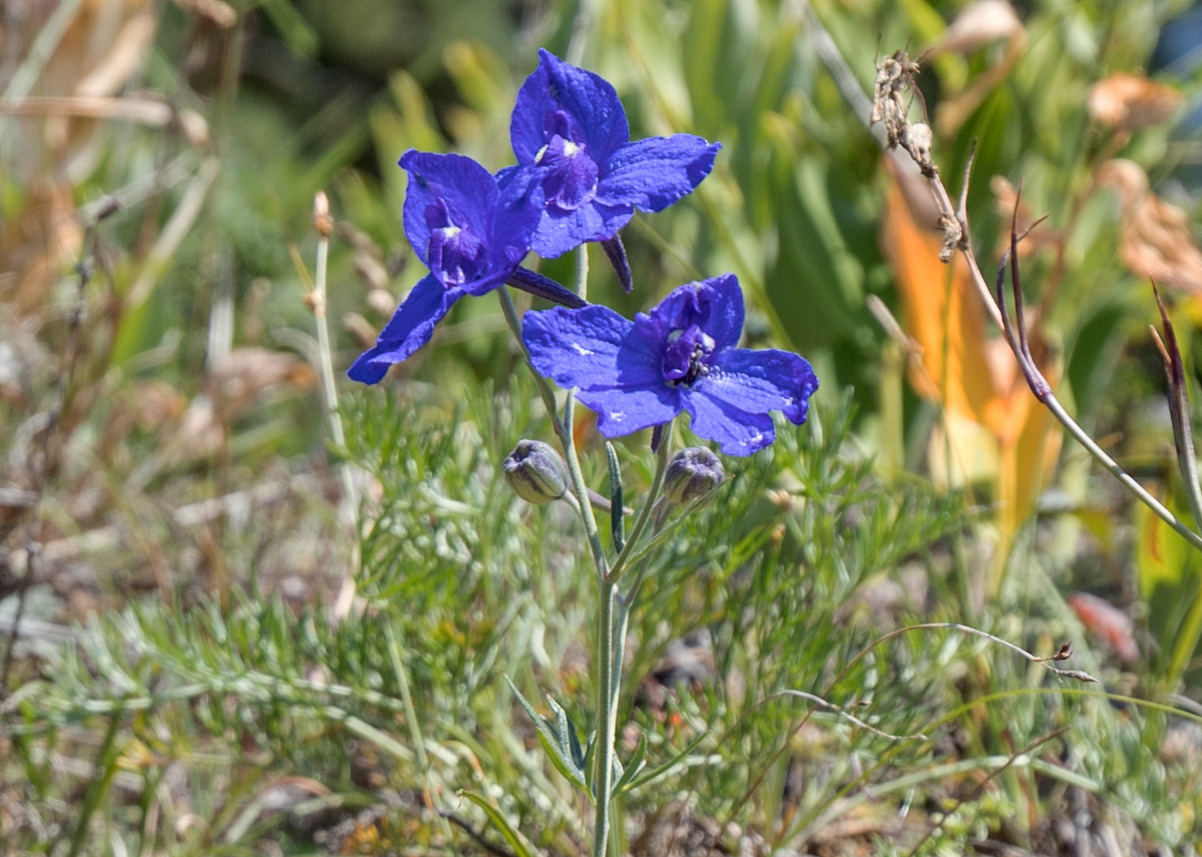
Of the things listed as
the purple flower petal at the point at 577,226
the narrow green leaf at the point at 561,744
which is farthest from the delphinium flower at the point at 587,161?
the narrow green leaf at the point at 561,744

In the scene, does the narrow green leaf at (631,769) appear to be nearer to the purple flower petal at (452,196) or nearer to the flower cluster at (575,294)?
the flower cluster at (575,294)

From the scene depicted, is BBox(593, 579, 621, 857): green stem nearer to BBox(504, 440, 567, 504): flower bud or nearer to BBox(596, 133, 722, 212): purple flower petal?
BBox(504, 440, 567, 504): flower bud

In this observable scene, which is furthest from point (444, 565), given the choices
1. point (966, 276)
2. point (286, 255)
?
point (286, 255)

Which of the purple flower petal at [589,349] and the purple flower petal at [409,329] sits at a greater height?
the purple flower petal at [409,329]

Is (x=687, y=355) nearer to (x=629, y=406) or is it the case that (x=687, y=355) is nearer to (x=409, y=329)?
(x=629, y=406)

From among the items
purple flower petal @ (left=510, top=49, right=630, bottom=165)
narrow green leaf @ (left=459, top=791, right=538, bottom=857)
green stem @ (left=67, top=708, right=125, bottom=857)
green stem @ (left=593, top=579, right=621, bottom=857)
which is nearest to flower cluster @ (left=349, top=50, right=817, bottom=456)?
purple flower petal @ (left=510, top=49, right=630, bottom=165)

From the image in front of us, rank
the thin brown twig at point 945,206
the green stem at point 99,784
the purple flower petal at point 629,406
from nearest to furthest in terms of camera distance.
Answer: the purple flower petal at point 629,406 → the thin brown twig at point 945,206 → the green stem at point 99,784

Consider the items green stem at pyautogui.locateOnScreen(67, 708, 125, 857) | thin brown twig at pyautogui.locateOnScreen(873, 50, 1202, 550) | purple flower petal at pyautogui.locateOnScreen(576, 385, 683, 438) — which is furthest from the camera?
green stem at pyautogui.locateOnScreen(67, 708, 125, 857)

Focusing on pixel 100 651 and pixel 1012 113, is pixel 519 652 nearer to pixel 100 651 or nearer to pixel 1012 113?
pixel 100 651
